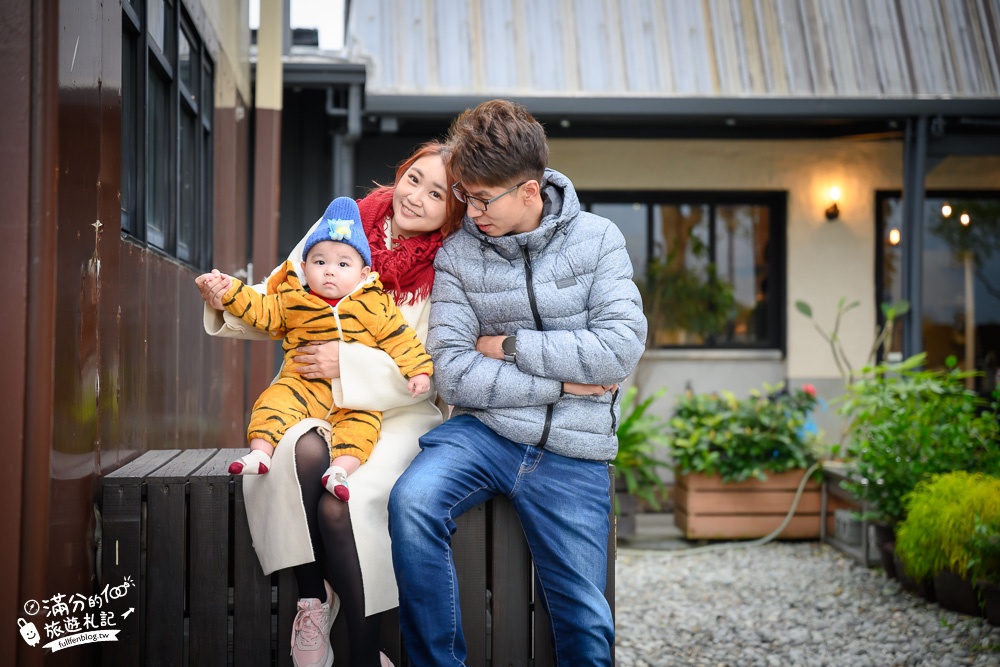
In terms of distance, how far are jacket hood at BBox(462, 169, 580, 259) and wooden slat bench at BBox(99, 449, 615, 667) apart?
770mm

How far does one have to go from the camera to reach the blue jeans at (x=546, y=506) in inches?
99.7

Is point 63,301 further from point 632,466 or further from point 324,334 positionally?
point 632,466

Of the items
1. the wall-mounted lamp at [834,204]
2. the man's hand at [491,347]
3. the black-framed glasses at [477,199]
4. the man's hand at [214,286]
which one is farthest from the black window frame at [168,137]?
the wall-mounted lamp at [834,204]

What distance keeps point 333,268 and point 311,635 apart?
1033mm

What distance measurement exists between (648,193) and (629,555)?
11.7 feet

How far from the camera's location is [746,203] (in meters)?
8.48

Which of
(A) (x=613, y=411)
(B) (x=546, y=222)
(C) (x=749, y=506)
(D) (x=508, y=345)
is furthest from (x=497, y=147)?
(C) (x=749, y=506)

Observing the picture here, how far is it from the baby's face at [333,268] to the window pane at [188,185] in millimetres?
2146

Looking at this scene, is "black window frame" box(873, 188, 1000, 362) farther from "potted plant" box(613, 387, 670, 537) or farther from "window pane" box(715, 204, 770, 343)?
"potted plant" box(613, 387, 670, 537)

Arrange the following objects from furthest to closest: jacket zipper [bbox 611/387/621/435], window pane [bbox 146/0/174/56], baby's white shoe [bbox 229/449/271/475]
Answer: window pane [bbox 146/0/174/56] → jacket zipper [bbox 611/387/621/435] → baby's white shoe [bbox 229/449/271/475]

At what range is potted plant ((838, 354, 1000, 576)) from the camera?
507cm

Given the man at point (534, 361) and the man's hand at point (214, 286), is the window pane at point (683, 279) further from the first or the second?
the man's hand at point (214, 286)

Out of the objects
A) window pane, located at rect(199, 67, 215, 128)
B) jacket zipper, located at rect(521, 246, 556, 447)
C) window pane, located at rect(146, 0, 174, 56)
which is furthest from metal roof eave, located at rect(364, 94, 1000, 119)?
jacket zipper, located at rect(521, 246, 556, 447)

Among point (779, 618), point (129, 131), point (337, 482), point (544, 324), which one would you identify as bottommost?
point (779, 618)
